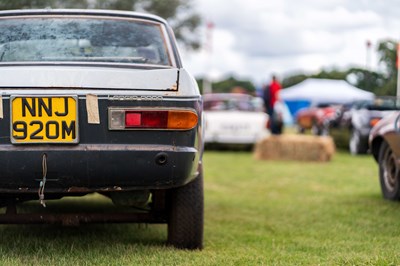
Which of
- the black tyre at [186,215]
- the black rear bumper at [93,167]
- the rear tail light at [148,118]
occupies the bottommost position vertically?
the black tyre at [186,215]

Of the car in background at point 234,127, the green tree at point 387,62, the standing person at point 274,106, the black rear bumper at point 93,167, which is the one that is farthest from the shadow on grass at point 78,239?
the standing person at point 274,106

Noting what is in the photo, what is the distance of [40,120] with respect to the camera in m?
3.35

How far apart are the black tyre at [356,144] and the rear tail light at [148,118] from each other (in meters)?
11.1

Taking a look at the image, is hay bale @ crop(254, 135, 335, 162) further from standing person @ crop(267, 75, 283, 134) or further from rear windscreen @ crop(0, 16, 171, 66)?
rear windscreen @ crop(0, 16, 171, 66)

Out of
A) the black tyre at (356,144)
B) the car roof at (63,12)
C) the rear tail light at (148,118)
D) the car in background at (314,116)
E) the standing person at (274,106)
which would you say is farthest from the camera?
the car in background at (314,116)

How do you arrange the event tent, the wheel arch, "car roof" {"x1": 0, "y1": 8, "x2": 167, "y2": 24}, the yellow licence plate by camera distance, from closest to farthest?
the yellow licence plate
"car roof" {"x1": 0, "y1": 8, "x2": 167, "y2": 24}
the wheel arch
the event tent

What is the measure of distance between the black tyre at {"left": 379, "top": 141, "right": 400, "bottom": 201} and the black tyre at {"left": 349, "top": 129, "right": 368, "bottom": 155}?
7617 millimetres

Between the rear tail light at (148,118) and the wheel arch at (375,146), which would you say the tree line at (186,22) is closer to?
the wheel arch at (375,146)

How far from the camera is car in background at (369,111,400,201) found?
586 centimetres

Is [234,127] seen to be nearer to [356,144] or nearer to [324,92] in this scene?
[356,144]

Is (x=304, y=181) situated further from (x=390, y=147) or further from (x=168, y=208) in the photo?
(x=168, y=208)

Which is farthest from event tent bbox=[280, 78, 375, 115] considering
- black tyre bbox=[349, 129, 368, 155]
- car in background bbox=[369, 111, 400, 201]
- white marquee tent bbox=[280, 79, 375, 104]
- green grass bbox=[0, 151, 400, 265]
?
car in background bbox=[369, 111, 400, 201]

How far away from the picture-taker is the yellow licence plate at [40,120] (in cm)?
335

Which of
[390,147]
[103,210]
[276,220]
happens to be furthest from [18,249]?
[390,147]
